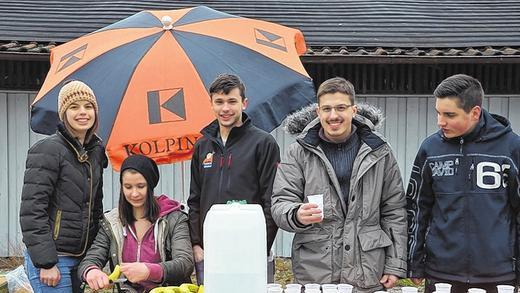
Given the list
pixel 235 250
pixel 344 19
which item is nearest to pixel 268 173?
pixel 235 250

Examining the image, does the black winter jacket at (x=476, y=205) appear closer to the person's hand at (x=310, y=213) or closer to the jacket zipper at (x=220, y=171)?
the person's hand at (x=310, y=213)

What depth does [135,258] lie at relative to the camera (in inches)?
136

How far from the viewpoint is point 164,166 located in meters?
8.47

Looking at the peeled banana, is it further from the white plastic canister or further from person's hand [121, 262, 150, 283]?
the white plastic canister

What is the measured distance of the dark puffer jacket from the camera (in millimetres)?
3553

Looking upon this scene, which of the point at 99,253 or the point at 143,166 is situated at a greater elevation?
the point at 143,166

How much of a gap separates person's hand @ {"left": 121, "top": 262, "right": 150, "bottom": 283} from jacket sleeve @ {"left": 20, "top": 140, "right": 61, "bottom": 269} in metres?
0.65

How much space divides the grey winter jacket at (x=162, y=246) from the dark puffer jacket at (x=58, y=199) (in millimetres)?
194

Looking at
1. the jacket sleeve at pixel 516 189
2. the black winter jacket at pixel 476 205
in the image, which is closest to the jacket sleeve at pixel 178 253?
the black winter jacket at pixel 476 205

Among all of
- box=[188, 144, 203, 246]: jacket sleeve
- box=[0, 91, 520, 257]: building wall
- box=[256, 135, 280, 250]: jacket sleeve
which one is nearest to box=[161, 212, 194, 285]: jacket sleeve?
box=[188, 144, 203, 246]: jacket sleeve

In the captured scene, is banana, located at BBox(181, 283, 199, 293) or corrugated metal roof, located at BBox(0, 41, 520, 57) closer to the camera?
banana, located at BBox(181, 283, 199, 293)

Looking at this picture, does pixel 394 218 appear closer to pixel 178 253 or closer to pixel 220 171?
pixel 220 171

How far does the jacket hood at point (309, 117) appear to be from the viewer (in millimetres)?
3646

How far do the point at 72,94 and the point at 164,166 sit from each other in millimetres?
4879
